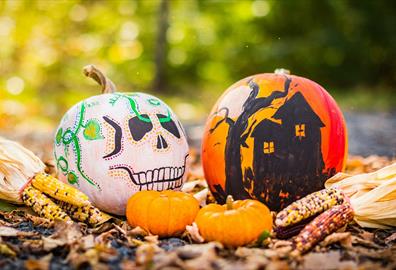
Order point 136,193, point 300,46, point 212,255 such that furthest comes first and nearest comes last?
point 300,46
point 136,193
point 212,255

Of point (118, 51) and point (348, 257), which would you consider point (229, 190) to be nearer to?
point (348, 257)

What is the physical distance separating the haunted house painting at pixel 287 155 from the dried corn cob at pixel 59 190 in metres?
1.03

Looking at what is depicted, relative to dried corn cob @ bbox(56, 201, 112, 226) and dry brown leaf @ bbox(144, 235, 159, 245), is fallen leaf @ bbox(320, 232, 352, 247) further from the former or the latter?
dried corn cob @ bbox(56, 201, 112, 226)

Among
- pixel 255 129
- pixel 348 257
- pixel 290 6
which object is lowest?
pixel 348 257

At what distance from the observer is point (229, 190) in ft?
11.8

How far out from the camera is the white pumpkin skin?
345 centimetres

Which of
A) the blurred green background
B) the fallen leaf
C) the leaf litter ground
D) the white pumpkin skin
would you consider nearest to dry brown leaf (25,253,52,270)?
the leaf litter ground

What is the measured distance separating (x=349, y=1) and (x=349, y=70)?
5.57 feet

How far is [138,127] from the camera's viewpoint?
3510 millimetres

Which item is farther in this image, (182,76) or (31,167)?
(182,76)

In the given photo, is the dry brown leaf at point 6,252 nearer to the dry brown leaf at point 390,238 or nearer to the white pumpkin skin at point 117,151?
the white pumpkin skin at point 117,151

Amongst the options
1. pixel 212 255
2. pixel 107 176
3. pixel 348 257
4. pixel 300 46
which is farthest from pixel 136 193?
pixel 300 46

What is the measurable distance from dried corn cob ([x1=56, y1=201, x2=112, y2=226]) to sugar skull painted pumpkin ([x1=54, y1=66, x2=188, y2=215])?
16 cm

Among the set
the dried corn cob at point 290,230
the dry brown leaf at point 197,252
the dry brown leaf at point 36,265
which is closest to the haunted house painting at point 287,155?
the dried corn cob at point 290,230
